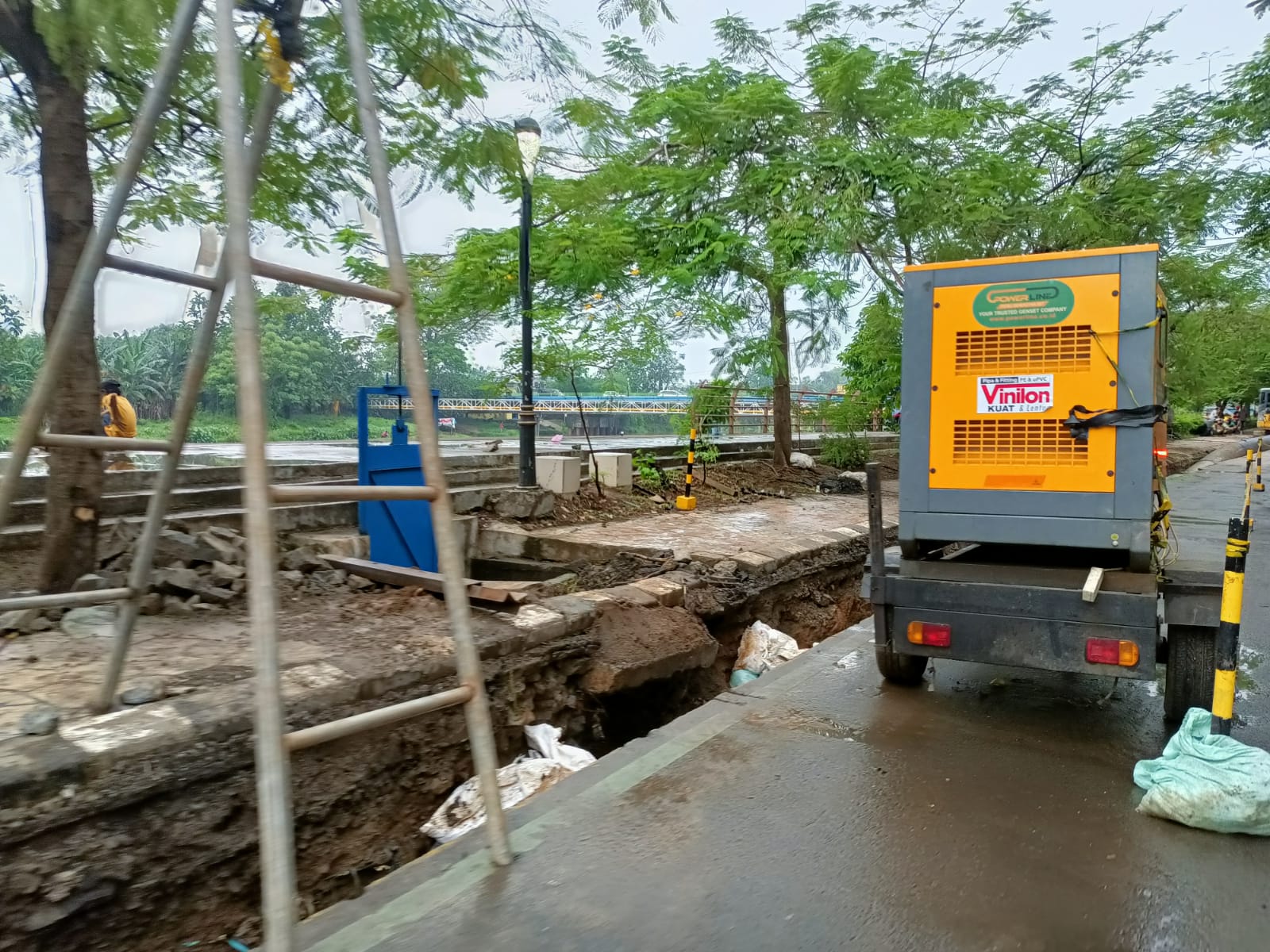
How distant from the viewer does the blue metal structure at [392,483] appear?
7.58 m

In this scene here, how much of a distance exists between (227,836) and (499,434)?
12.6 m

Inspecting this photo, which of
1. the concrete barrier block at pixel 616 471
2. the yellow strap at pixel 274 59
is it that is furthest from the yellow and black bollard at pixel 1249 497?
the concrete barrier block at pixel 616 471

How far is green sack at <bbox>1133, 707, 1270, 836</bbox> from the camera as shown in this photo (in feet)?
10.7

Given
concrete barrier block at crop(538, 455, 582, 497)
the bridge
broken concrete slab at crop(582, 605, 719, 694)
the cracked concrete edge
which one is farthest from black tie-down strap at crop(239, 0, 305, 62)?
concrete barrier block at crop(538, 455, 582, 497)

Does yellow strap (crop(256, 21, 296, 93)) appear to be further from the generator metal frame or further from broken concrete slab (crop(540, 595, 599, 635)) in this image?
broken concrete slab (crop(540, 595, 599, 635))

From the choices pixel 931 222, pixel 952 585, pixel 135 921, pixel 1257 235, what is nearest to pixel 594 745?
pixel 952 585

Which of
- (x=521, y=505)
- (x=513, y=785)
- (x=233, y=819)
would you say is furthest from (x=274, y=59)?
(x=521, y=505)

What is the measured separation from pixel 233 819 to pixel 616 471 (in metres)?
8.63

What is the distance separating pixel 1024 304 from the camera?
14.4 ft

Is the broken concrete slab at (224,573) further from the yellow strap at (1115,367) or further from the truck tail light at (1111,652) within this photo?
the yellow strap at (1115,367)

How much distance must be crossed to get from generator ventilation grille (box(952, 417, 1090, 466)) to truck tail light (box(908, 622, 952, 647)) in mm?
911

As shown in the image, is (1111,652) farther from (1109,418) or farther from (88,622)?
(88,622)

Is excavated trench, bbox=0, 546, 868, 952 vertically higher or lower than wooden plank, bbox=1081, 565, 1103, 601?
lower

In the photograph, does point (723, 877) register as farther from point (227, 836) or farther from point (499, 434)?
point (499, 434)
